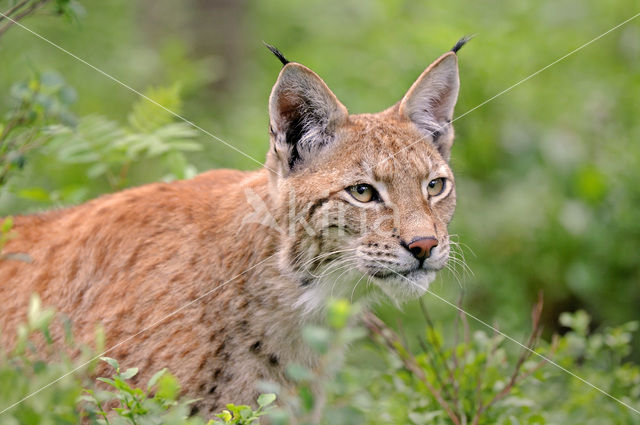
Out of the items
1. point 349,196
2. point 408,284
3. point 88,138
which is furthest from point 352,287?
point 88,138

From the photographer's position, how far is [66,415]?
272 centimetres

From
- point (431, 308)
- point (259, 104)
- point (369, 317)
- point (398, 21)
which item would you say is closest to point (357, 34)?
point (398, 21)

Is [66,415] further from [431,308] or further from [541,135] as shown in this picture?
[541,135]

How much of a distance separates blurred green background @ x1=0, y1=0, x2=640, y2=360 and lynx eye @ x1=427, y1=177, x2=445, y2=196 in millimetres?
1064

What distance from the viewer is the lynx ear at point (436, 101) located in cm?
491

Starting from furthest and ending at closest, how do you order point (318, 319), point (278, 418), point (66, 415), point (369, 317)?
point (369, 317)
point (318, 319)
point (66, 415)
point (278, 418)

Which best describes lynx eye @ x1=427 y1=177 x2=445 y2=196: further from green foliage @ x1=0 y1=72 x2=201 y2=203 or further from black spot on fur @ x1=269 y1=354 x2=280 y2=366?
green foliage @ x1=0 y1=72 x2=201 y2=203

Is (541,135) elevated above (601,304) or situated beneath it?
elevated above

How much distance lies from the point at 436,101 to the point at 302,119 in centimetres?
96

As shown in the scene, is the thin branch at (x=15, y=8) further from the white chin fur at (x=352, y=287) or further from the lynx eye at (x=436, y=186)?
the lynx eye at (x=436, y=186)

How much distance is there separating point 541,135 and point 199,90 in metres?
5.18

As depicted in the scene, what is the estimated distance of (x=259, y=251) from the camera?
458 centimetres

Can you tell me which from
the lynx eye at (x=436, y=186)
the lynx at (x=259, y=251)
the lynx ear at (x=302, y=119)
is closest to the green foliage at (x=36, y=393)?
the lynx at (x=259, y=251)

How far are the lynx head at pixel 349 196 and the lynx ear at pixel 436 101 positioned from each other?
37 millimetres
